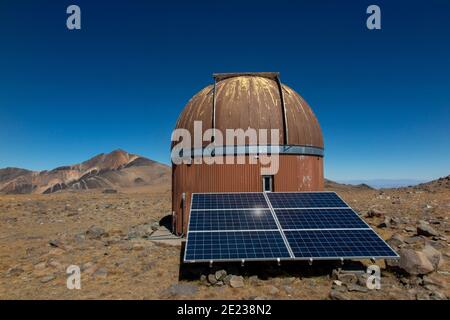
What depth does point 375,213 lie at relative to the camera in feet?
61.9

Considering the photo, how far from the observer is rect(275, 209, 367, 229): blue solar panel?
11266mm

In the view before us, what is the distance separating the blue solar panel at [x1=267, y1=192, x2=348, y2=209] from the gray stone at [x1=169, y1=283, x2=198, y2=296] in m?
4.89

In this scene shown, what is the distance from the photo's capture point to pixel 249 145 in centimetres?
1627

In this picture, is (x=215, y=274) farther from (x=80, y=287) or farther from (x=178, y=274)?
(x=80, y=287)

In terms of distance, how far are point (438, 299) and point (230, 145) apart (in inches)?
431

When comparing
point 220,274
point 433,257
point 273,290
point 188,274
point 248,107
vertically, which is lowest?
point 188,274

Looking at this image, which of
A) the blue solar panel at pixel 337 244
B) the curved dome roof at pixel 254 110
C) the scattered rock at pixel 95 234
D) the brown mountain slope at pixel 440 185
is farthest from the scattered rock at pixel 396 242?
the brown mountain slope at pixel 440 185

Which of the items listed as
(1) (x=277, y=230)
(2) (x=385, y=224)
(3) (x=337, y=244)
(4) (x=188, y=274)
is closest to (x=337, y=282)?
(3) (x=337, y=244)

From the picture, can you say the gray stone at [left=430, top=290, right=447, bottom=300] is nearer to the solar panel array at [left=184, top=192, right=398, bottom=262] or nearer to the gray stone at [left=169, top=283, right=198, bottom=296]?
the solar panel array at [left=184, top=192, right=398, bottom=262]

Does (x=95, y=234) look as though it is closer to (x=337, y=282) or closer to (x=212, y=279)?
(x=212, y=279)

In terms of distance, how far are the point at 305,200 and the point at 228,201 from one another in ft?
11.5

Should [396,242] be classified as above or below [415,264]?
below

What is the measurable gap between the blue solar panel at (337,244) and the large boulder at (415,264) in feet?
2.28
